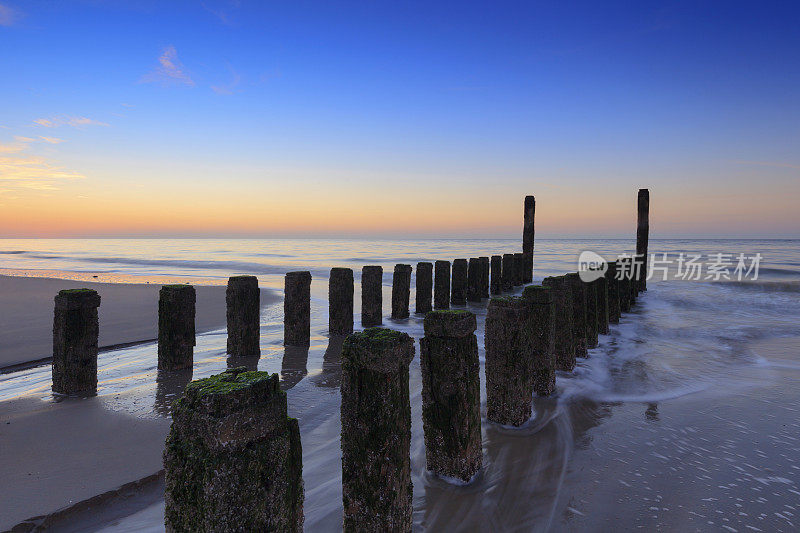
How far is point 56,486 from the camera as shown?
2.94m

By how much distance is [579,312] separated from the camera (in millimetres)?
6309

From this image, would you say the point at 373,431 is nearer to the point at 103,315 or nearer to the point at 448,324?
the point at 448,324

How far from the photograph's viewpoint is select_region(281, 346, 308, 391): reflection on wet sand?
5.30 meters

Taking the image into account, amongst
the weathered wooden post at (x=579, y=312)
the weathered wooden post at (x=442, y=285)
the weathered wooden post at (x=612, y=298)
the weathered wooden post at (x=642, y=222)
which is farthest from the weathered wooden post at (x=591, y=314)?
the weathered wooden post at (x=642, y=222)

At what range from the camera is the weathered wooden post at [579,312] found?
619 cm

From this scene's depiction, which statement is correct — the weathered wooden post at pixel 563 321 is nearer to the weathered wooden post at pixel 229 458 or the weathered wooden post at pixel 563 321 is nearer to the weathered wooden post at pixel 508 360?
the weathered wooden post at pixel 508 360

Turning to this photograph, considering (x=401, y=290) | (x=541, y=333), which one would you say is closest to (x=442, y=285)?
(x=401, y=290)

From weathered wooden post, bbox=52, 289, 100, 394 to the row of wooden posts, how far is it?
2cm

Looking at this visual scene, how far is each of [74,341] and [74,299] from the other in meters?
0.45

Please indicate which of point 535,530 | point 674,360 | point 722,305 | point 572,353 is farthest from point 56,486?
point 722,305

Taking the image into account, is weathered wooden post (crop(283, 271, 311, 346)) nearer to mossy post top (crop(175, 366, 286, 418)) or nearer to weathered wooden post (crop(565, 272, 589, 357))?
weathered wooden post (crop(565, 272, 589, 357))

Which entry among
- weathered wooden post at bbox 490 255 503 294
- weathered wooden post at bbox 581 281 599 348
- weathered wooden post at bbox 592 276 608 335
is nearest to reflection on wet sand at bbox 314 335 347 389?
weathered wooden post at bbox 581 281 599 348

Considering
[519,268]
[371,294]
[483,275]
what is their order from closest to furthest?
[371,294] → [483,275] → [519,268]

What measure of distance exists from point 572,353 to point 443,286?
17.4 feet
